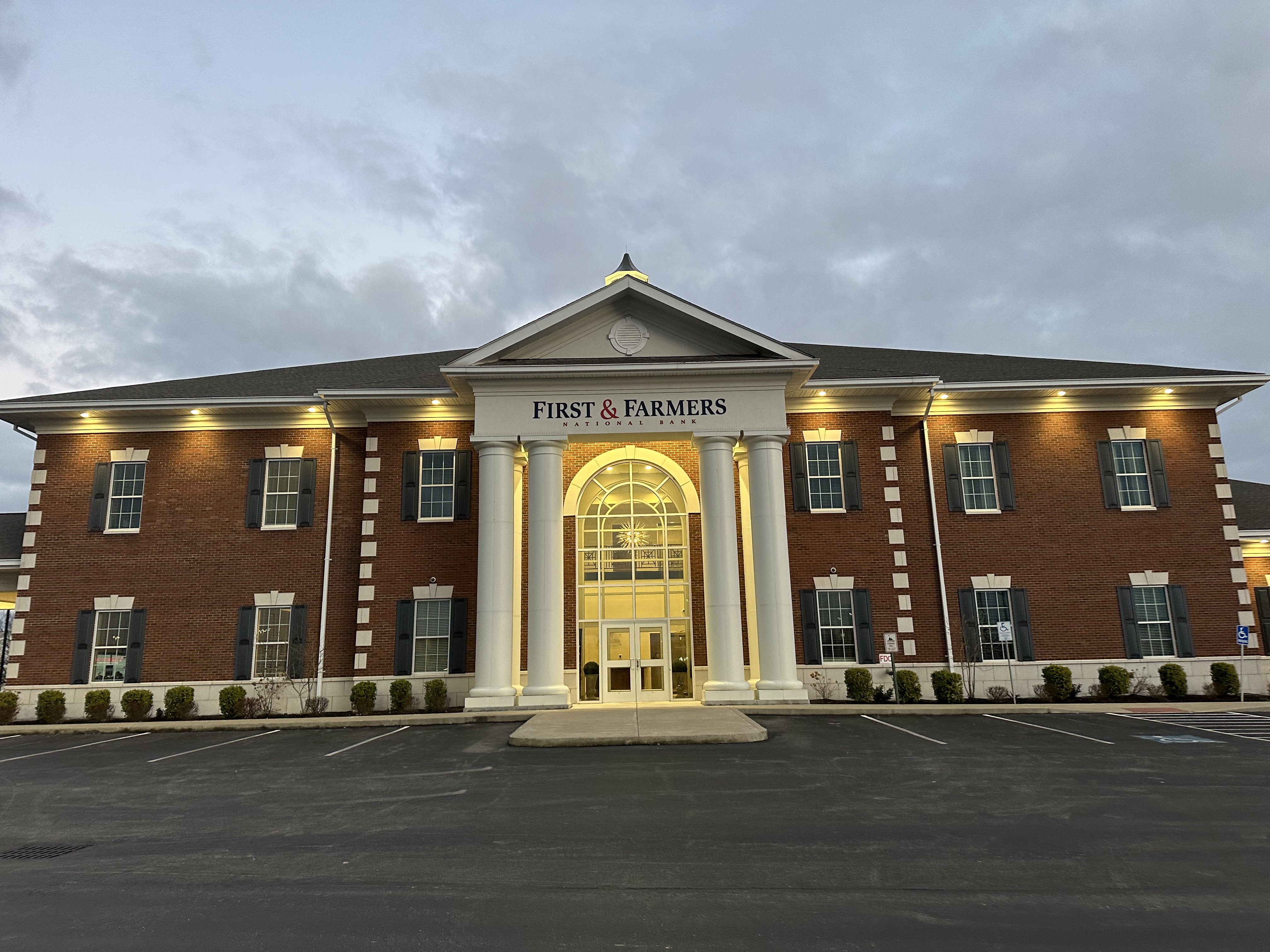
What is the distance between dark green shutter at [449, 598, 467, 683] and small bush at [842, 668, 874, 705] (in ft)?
29.3

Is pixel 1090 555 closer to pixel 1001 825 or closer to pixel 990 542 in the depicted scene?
pixel 990 542

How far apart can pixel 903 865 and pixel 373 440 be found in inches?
763

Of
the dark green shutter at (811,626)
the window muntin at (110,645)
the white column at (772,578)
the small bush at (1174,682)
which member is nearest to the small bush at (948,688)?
the dark green shutter at (811,626)

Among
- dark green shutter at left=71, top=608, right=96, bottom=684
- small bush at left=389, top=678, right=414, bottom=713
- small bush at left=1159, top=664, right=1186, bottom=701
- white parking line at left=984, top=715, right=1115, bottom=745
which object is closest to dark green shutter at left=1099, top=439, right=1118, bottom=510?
small bush at left=1159, top=664, right=1186, bottom=701

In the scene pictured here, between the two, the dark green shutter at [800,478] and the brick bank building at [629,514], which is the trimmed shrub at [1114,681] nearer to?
the brick bank building at [629,514]

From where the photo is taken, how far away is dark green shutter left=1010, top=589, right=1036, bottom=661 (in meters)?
22.1

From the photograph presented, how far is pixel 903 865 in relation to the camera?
279 inches

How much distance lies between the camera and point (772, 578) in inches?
795

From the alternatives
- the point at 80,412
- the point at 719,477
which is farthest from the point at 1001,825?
the point at 80,412

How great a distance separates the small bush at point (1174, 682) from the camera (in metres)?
21.4

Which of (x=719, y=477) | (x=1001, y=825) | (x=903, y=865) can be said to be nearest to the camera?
(x=903, y=865)

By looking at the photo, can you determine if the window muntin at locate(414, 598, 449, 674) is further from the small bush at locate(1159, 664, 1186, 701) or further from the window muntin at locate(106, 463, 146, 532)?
the small bush at locate(1159, 664, 1186, 701)

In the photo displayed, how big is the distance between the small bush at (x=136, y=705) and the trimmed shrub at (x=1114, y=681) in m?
25.8

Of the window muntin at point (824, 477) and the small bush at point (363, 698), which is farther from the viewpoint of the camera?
the window muntin at point (824, 477)
